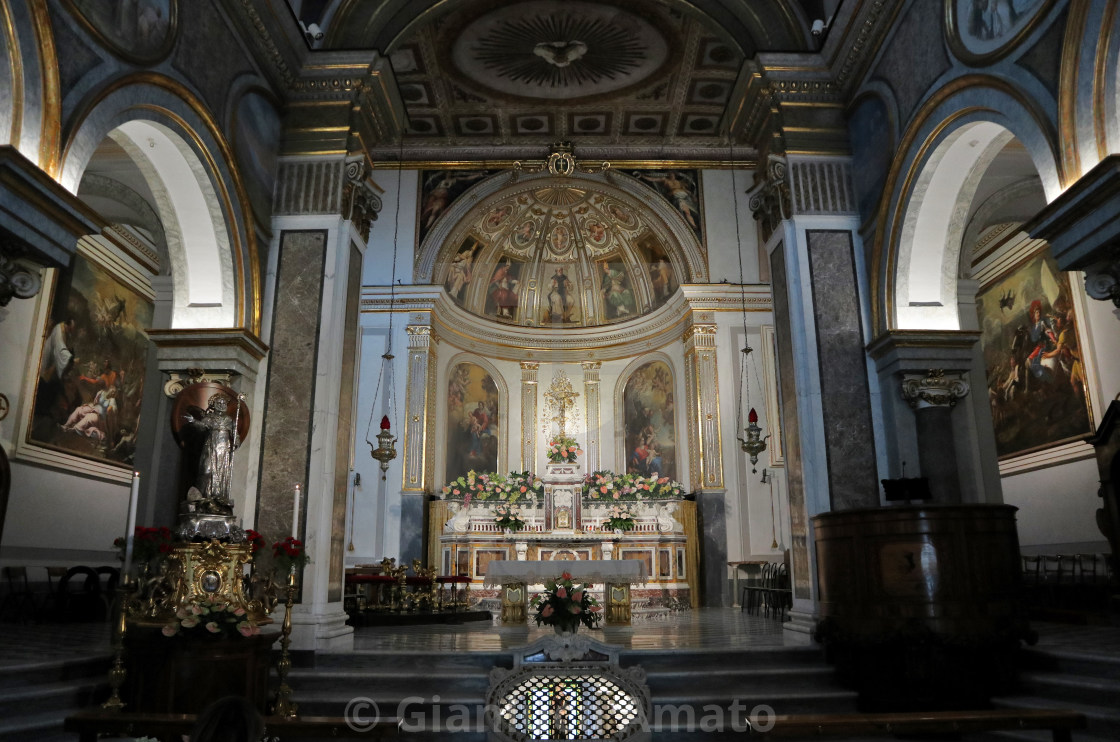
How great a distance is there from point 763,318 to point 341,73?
10000 mm

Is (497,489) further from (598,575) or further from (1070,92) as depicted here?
(1070,92)

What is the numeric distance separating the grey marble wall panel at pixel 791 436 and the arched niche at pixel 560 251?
22.9ft

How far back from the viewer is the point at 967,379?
8305mm

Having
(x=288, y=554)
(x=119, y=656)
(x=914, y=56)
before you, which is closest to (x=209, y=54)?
(x=288, y=554)

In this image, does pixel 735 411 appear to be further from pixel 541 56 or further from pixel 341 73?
pixel 341 73

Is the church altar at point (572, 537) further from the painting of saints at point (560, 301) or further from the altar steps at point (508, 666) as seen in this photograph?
the altar steps at point (508, 666)

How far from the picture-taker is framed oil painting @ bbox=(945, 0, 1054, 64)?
6098 millimetres

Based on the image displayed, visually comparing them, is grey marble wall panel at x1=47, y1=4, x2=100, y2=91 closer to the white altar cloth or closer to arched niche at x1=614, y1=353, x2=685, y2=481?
the white altar cloth

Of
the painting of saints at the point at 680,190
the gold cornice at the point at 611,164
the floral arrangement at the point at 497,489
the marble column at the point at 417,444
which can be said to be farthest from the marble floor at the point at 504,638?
the gold cornice at the point at 611,164

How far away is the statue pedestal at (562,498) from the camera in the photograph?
14773 millimetres

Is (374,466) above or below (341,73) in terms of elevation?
below

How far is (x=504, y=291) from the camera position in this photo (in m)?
18.3

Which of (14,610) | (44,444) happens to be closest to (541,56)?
(44,444)

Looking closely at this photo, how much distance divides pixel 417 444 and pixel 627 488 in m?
4.11
